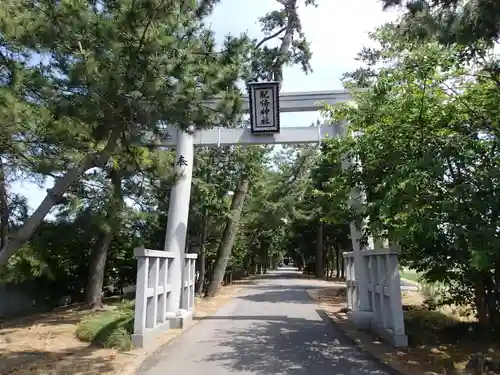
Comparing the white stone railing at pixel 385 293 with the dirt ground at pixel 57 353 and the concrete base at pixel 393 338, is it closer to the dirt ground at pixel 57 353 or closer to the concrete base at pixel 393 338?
the concrete base at pixel 393 338

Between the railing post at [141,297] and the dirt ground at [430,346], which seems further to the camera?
the railing post at [141,297]

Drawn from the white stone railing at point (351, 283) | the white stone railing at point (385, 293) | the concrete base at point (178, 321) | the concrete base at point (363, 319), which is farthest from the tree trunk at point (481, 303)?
the concrete base at point (178, 321)

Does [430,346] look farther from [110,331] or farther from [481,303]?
[110,331]

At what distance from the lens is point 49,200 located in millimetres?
4801

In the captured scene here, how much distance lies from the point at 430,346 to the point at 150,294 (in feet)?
15.6

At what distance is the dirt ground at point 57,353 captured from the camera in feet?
18.9

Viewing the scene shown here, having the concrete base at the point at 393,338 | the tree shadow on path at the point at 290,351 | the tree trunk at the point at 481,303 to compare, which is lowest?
the tree shadow on path at the point at 290,351

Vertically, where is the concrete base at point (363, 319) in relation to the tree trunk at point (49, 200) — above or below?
below

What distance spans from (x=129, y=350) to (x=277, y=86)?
6.41 meters

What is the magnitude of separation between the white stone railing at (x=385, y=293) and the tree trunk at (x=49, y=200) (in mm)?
5034

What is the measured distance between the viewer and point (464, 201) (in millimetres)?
5281

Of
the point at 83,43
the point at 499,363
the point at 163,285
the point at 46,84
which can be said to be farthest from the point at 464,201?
the point at 163,285

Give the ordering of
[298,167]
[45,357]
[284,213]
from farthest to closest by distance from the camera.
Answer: [298,167], [284,213], [45,357]

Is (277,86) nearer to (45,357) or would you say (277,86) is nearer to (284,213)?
(45,357)
